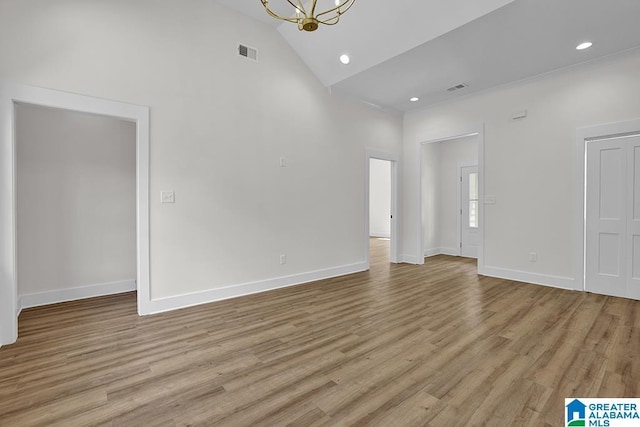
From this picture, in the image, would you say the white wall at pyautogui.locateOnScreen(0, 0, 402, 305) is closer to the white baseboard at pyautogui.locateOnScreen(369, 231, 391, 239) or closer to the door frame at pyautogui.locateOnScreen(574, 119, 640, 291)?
the door frame at pyautogui.locateOnScreen(574, 119, 640, 291)

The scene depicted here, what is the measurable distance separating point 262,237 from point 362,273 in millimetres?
2102

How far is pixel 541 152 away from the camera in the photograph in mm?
4598

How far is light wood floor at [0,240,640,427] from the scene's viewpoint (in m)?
1.77

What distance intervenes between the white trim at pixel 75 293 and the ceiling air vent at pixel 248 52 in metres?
3.62

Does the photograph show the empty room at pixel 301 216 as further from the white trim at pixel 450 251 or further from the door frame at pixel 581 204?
the white trim at pixel 450 251

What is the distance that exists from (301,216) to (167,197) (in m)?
1.98

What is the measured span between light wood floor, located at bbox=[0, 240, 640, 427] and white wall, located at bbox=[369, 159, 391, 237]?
25.1ft

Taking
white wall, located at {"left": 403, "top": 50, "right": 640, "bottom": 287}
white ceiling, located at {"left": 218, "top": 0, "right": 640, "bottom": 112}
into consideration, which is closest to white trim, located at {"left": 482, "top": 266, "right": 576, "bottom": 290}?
white wall, located at {"left": 403, "top": 50, "right": 640, "bottom": 287}

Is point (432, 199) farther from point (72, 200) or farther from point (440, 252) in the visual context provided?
point (72, 200)

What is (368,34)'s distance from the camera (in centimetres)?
396

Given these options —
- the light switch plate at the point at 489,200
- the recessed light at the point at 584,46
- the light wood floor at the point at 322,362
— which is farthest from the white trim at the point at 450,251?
the recessed light at the point at 584,46

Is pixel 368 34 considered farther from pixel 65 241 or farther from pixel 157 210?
pixel 65 241

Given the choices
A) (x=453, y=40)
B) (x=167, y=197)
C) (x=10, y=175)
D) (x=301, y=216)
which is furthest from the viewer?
(x=301, y=216)

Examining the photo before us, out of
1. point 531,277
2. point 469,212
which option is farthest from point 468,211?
point 531,277
